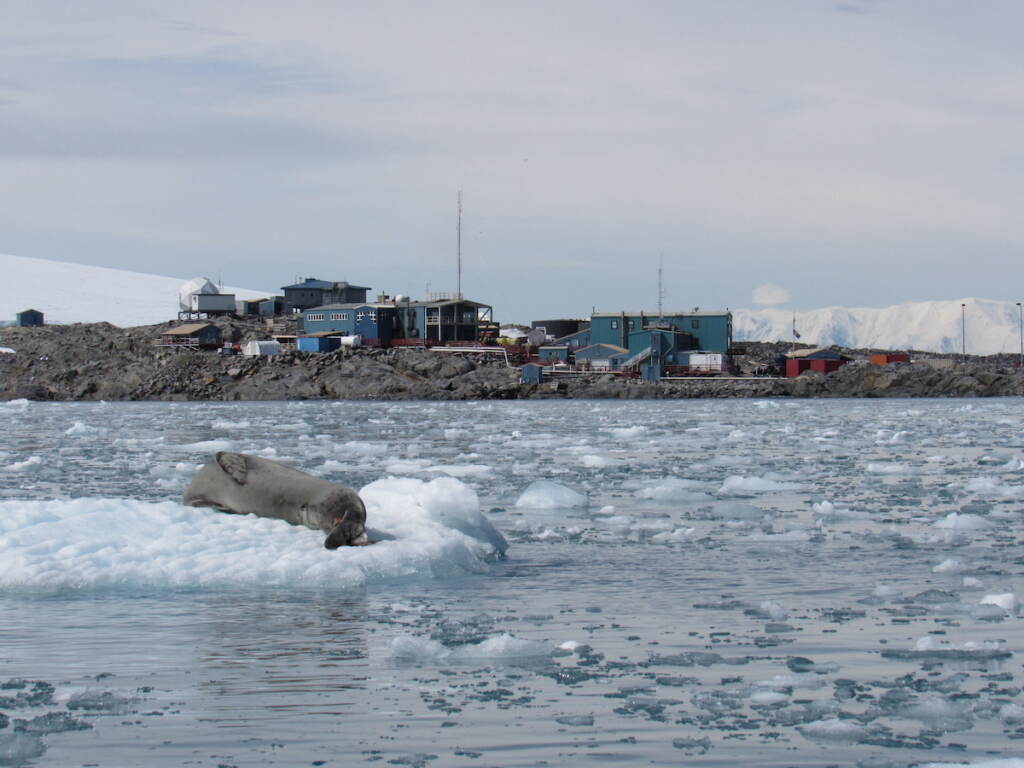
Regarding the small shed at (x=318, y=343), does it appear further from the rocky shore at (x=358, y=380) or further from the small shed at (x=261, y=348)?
the rocky shore at (x=358, y=380)

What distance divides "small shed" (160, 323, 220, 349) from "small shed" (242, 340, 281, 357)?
3.88 metres

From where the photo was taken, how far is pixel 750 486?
723 inches

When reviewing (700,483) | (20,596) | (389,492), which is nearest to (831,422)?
(700,483)

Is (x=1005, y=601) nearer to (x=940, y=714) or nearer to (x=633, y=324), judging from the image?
(x=940, y=714)

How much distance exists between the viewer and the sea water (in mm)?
6227

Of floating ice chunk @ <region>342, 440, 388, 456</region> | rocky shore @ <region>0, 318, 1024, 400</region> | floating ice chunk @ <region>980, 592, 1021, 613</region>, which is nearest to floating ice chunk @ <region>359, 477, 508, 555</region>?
floating ice chunk @ <region>980, 592, 1021, 613</region>

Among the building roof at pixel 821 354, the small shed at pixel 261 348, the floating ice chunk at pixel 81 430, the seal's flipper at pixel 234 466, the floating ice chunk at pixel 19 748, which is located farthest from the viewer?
the building roof at pixel 821 354

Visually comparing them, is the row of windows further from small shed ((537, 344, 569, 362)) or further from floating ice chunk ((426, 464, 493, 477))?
floating ice chunk ((426, 464, 493, 477))

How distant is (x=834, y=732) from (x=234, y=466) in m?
8.12

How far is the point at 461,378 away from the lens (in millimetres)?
80312

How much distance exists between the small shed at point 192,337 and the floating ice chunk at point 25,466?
220ft

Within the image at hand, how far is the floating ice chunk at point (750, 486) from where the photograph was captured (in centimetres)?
1800

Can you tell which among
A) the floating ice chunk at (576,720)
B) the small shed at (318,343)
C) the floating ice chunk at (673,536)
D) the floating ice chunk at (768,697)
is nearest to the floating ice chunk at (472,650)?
the floating ice chunk at (576,720)

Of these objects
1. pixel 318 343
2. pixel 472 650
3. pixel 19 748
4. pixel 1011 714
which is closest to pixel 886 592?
pixel 1011 714
